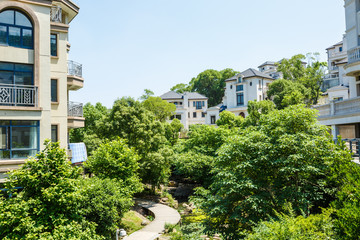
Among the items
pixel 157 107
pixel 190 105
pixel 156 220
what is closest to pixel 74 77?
pixel 156 220

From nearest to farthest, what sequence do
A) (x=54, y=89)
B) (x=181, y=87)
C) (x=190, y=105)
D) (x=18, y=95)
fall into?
(x=18, y=95) → (x=54, y=89) → (x=190, y=105) → (x=181, y=87)

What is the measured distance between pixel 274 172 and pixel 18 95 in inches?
504

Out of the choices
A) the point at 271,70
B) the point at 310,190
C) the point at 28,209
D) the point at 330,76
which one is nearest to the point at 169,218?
the point at 310,190

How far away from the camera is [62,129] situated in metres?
16.8

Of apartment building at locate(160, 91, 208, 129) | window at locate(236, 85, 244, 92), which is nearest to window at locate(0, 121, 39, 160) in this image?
window at locate(236, 85, 244, 92)

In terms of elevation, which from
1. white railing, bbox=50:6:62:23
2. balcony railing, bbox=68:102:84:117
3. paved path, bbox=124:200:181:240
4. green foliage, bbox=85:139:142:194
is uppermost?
white railing, bbox=50:6:62:23

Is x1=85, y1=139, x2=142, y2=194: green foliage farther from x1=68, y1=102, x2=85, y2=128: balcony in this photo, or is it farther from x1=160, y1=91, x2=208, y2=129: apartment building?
x1=160, y1=91, x2=208, y2=129: apartment building

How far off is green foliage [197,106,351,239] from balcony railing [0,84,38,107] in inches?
384

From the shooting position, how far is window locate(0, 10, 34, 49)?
13930 millimetres

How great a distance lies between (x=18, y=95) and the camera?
45.3ft

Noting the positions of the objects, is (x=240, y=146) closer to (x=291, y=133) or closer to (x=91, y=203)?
(x=291, y=133)

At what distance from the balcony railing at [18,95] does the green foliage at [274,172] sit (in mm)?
9749

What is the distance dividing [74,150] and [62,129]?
3.28 meters

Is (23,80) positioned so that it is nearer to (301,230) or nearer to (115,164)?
(115,164)
